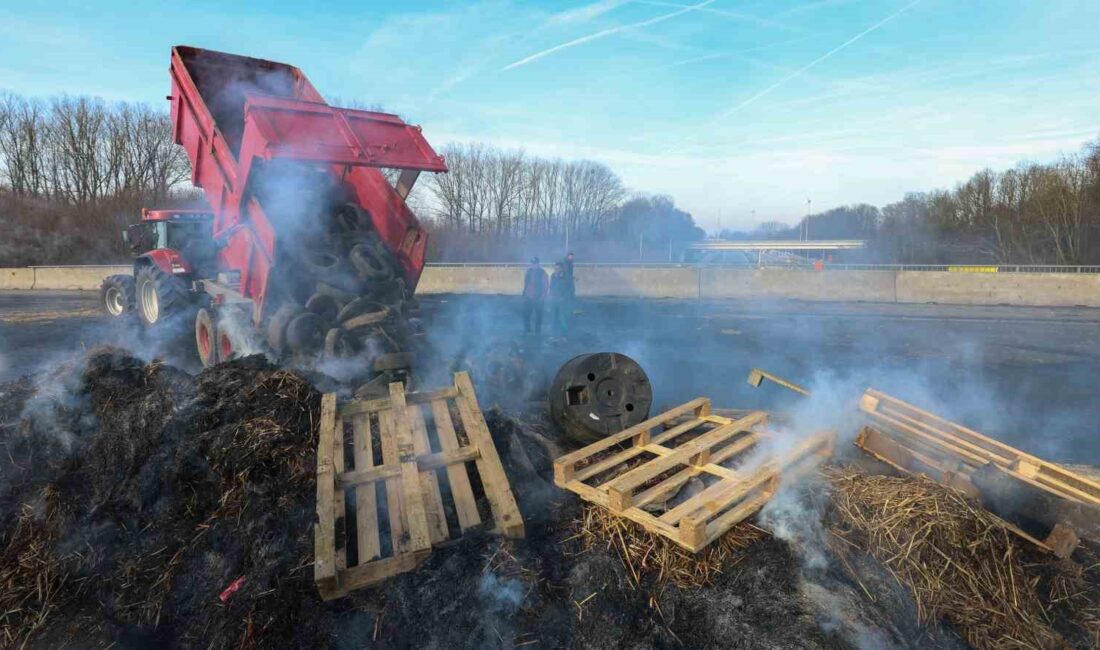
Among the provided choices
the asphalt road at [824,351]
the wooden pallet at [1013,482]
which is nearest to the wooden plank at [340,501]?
the asphalt road at [824,351]

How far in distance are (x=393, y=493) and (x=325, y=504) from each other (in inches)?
14.9

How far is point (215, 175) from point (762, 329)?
9481mm

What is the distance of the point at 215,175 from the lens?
270 inches

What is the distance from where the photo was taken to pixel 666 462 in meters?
3.52

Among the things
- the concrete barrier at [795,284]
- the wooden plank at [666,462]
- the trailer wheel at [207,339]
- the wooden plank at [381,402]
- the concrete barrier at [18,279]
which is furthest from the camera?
the concrete barrier at [18,279]

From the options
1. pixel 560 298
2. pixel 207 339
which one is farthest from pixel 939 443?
pixel 207 339

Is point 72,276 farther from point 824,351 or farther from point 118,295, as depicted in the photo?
point 824,351

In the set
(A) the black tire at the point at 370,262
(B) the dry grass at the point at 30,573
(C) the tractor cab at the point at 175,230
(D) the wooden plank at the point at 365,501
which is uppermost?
(C) the tractor cab at the point at 175,230

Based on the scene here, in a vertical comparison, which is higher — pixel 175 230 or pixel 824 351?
pixel 175 230

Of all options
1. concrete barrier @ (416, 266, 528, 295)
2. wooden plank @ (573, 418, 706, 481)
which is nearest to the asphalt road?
wooden plank @ (573, 418, 706, 481)

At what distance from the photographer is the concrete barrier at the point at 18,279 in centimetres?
2211

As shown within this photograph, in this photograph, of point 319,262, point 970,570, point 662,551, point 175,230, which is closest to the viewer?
point 970,570

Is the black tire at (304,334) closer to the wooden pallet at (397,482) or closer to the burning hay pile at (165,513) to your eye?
the burning hay pile at (165,513)

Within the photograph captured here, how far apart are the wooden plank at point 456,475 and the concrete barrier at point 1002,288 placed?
16.1 meters
